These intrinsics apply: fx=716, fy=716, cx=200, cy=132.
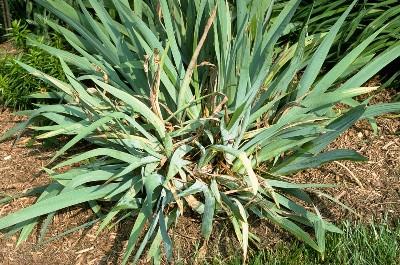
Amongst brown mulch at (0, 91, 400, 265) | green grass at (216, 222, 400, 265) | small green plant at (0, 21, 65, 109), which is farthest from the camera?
small green plant at (0, 21, 65, 109)

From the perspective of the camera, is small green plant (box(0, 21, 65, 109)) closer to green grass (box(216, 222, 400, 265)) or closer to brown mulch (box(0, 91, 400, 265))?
brown mulch (box(0, 91, 400, 265))

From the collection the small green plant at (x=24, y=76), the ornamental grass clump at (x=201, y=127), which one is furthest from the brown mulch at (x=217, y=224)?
the small green plant at (x=24, y=76)

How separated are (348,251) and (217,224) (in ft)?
1.91

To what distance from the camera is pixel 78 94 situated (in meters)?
3.19

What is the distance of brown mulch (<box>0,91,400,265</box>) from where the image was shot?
313cm

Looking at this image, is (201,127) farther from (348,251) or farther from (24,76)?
(24,76)

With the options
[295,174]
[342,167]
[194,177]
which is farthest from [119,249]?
[342,167]

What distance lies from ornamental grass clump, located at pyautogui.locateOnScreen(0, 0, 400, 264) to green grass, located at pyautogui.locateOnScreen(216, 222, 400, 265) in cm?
8

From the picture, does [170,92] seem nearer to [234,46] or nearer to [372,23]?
[234,46]

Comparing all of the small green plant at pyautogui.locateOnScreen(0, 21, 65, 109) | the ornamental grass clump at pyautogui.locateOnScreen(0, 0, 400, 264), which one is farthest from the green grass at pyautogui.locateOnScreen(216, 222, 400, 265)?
the small green plant at pyautogui.locateOnScreen(0, 21, 65, 109)

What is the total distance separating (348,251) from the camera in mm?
2984

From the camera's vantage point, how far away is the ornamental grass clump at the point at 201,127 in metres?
3.02

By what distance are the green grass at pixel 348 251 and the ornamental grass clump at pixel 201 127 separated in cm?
8

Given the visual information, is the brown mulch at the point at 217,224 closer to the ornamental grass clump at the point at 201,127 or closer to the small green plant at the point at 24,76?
the ornamental grass clump at the point at 201,127
